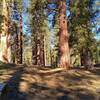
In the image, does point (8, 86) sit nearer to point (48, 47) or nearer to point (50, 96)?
point (50, 96)

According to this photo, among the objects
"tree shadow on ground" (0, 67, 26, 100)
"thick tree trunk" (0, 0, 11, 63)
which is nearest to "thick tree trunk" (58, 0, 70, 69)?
"tree shadow on ground" (0, 67, 26, 100)

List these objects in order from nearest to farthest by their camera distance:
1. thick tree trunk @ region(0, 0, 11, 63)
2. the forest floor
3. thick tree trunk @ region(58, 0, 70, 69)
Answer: the forest floor → thick tree trunk @ region(58, 0, 70, 69) → thick tree trunk @ region(0, 0, 11, 63)

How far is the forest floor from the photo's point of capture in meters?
12.2

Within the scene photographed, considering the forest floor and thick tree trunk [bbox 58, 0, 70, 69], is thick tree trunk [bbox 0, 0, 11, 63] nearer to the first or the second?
thick tree trunk [bbox 58, 0, 70, 69]

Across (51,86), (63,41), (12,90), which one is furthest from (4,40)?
(12,90)

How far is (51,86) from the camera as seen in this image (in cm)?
1403

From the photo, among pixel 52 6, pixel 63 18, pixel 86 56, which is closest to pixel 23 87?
pixel 63 18

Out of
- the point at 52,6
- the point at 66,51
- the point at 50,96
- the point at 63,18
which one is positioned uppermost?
the point at 52,6

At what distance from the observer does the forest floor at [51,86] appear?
1223 cm

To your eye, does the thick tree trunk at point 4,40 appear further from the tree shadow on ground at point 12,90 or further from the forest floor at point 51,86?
the tree shadow on ground at point 12,90

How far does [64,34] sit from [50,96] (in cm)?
757

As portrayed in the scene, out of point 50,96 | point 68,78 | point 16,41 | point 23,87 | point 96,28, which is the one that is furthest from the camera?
point 16,41

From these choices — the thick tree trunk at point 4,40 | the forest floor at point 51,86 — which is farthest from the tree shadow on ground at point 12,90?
the thick tree trunk at point 4,40

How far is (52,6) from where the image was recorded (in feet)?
84.2
